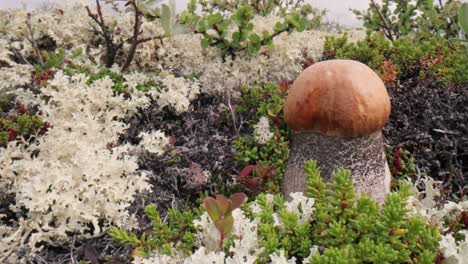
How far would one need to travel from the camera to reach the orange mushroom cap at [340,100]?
7.35 ft

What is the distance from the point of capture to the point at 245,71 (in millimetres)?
3906

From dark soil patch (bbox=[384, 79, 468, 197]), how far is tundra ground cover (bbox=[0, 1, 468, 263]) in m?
0.01

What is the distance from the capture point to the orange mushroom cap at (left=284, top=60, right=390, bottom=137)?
2.24 meters

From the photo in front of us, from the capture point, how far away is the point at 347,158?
239 cm

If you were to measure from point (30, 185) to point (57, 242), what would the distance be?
34 centimetres

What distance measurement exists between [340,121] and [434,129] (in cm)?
114

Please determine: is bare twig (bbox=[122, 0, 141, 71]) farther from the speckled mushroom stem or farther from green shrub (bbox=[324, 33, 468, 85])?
the speckled mushroom stem

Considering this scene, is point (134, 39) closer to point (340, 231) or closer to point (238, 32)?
point (238, 32)

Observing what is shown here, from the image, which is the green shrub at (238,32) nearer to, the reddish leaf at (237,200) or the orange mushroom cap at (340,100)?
the orange mushroom cap at (340,100)

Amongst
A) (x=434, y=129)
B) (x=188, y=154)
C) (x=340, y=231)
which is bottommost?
(x=188, y=154)

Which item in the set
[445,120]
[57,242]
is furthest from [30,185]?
[445,120]

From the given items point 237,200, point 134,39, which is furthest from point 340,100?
point 134,39

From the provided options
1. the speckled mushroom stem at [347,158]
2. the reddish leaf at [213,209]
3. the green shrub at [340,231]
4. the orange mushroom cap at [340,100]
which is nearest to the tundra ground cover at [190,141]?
the green shrub at [340,231]

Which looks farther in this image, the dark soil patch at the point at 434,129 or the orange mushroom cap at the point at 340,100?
the dark soil patch at the point at 434,129
